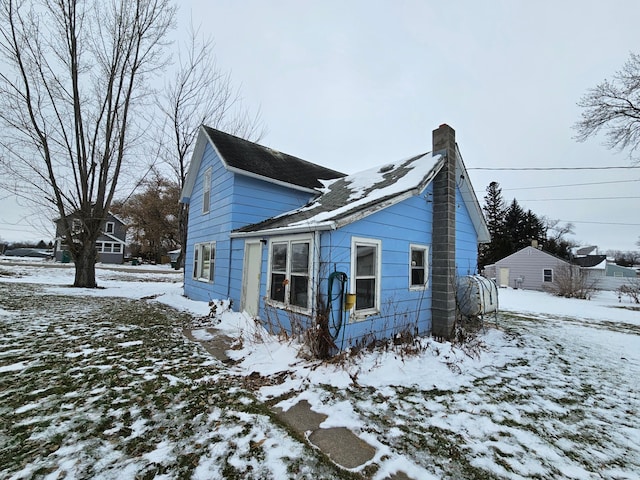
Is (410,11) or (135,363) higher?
(410,11)

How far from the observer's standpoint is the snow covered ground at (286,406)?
244cm

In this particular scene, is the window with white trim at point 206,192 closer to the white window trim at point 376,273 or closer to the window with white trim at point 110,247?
the white window trim at point 376,273

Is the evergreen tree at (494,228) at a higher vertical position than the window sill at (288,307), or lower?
higher

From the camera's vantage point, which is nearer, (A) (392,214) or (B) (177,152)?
(A) (392,214)

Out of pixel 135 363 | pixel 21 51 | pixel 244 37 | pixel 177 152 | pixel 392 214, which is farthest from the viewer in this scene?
pixel 177 152

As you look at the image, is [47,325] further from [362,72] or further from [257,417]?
[362,72]

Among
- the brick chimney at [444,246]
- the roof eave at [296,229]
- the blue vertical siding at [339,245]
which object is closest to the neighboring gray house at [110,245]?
the blue vertical siding at [339,245]

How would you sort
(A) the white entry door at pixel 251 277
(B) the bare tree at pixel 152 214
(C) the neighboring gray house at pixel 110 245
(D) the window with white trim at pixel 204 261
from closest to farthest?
(A) the white entry door at pixel 251 277
(D) the window with white trim at pixel 204 261
(C) the neighboring gray house at pixel 110 245
(B) the bare tree at pixel 152 214

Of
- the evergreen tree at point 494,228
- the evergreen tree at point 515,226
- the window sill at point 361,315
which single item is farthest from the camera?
the evergreen tree at point 494,228

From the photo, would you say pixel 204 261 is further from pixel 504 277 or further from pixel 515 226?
pixel 515 226

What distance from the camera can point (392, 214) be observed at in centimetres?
608

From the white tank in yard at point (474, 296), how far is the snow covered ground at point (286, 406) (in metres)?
1.07

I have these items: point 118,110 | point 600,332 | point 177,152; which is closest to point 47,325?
point 118,110

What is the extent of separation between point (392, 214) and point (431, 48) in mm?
11008
